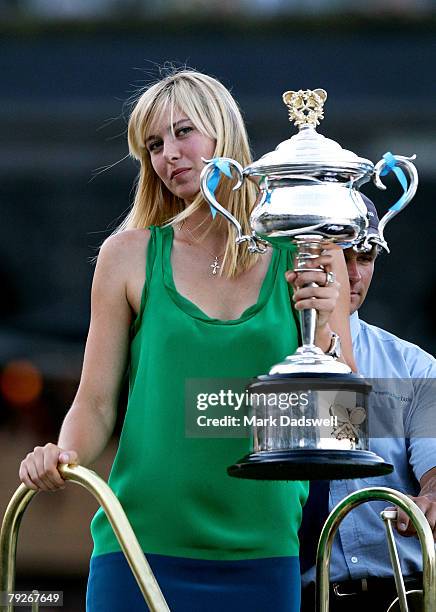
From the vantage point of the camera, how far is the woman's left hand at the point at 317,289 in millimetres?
1990

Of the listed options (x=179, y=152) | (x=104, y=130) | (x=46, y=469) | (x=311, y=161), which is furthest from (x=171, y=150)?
(x=104, y=130)

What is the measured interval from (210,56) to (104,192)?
67 cm

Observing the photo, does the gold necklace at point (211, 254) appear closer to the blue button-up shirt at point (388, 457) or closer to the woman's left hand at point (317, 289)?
the woman's left hand at point (317, 289)

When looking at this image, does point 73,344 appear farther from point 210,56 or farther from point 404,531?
point 404,531

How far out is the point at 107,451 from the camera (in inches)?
179

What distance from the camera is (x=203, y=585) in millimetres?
2137

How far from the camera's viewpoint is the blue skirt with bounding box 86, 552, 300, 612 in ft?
7.00

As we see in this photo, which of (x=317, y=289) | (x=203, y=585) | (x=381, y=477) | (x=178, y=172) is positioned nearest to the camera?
(x=317, y=289)

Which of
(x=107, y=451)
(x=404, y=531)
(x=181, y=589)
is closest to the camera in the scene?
(x=181, y=589)

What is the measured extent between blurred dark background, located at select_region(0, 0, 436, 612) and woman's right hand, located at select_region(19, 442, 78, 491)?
2.47 metres

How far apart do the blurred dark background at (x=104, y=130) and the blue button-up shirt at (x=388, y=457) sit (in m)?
1.40

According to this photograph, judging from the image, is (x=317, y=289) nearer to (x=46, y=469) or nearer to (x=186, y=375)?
(x=186, y=375)

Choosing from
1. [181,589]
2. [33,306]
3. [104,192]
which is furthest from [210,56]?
[181,589]

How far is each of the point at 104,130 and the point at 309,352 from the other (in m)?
2.83
